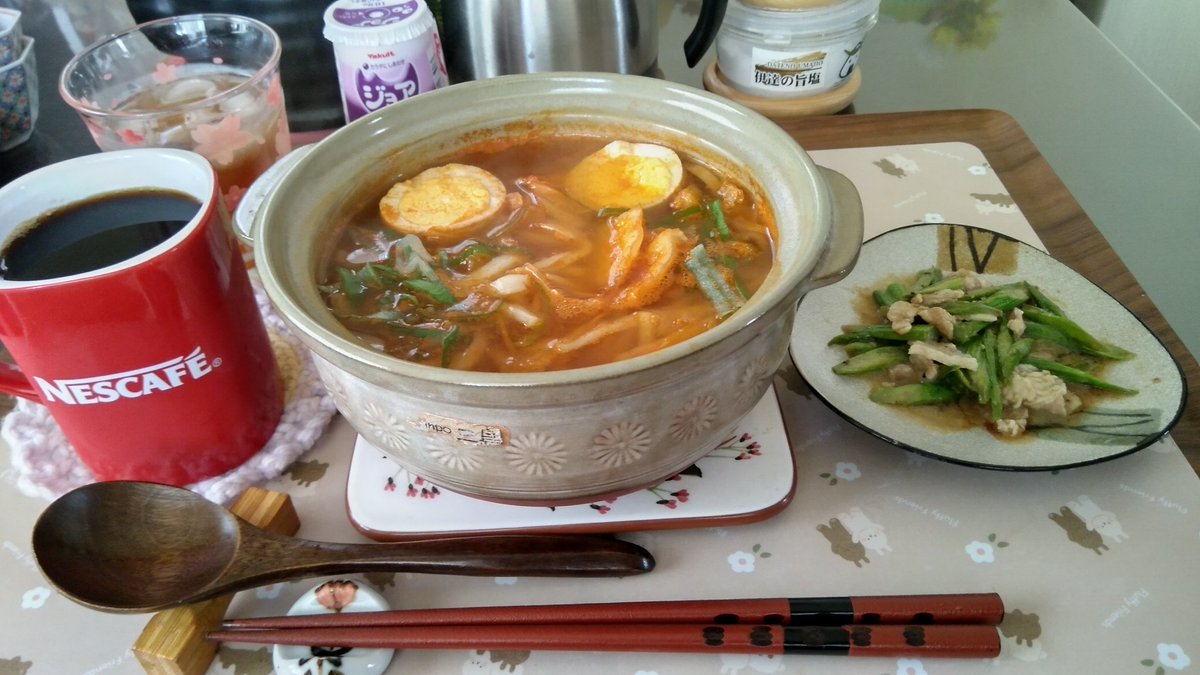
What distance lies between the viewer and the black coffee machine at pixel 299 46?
4.96ft

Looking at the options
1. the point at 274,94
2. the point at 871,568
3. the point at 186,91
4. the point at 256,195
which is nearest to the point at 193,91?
the point at 186,91

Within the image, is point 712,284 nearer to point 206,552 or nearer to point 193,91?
point 206,552

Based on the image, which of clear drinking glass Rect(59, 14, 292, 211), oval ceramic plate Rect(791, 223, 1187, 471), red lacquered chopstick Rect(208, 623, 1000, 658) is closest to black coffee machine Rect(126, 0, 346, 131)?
clear drinking glass Rect(59, 14, 292, 211)

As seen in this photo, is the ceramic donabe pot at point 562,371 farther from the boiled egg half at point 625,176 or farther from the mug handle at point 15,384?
the mug handle at point 15,384

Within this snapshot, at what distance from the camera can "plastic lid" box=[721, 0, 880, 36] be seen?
1620mm

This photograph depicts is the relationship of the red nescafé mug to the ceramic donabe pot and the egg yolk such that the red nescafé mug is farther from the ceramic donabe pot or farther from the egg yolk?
the egg yolk

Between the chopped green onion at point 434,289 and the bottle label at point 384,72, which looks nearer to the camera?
the chopped green onion at point 434,289

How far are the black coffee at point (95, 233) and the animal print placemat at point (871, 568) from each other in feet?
1.07

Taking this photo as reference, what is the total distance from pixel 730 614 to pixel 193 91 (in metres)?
1.22

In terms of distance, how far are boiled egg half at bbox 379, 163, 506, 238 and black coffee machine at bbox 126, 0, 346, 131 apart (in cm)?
61

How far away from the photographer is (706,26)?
5.16 feet

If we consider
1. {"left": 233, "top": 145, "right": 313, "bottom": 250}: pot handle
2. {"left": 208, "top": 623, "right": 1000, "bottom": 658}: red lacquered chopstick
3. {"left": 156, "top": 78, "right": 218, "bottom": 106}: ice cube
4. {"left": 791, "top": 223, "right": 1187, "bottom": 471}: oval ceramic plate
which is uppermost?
{"left": 233, "top": 145, "right": 313, "bottom": 250}: pot handle

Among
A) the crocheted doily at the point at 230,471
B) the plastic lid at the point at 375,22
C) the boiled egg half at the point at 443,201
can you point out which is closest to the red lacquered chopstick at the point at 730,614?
the crocheted doily at the point at 230,471

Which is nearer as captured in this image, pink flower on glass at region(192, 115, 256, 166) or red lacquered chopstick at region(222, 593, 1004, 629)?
red lacquered chopstick at region(222, 593, 1004, 629)
